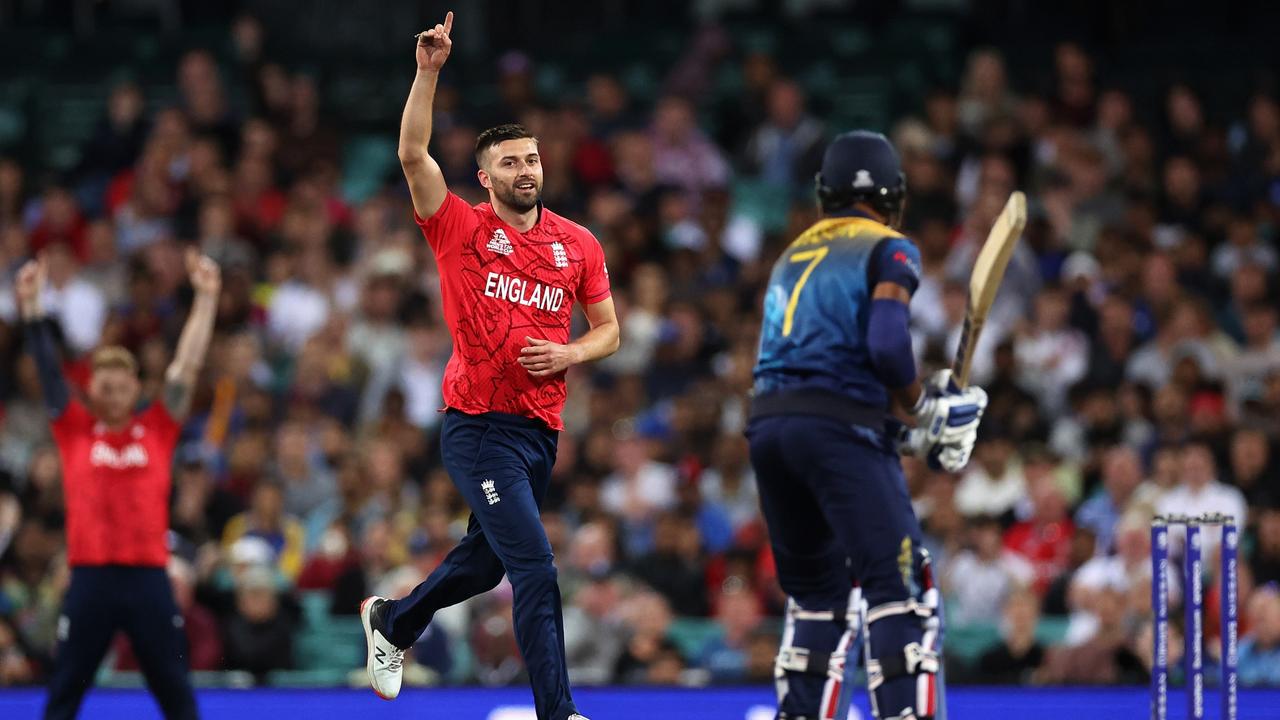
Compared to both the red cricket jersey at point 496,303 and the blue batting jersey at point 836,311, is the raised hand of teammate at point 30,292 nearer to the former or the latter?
the red cricket jersey at point 496,303

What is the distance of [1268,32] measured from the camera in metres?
18.7

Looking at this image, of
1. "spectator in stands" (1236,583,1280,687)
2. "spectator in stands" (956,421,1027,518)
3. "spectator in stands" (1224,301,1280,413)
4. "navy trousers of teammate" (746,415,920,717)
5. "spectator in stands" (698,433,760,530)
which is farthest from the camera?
"spectator in stands" (1224,301,1280,413)

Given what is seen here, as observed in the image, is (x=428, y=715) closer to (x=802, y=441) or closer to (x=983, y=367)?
(x=802, y=441)

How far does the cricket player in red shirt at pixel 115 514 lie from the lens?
9359 millimetres

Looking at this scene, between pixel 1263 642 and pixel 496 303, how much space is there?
5.82m

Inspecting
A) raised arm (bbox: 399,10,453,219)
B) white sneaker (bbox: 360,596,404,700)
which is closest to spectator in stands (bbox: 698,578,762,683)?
white sneaker (bbox: 360,596,404,700)

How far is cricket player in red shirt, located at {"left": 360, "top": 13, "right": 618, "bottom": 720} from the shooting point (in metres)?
7.59

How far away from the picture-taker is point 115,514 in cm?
944

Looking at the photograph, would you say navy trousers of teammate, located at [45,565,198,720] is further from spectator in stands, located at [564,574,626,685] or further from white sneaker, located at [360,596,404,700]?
spectator in stands, located at [564,574,626,685]

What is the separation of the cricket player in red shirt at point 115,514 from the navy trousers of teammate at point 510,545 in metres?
1.79

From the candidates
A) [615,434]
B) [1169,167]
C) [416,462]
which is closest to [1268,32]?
[1169,167]

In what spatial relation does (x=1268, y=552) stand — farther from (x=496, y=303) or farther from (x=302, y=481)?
(x=302, y=481)

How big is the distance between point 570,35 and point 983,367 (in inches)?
310

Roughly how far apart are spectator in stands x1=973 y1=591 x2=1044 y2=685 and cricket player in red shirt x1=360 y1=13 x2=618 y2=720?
15.5 ft
